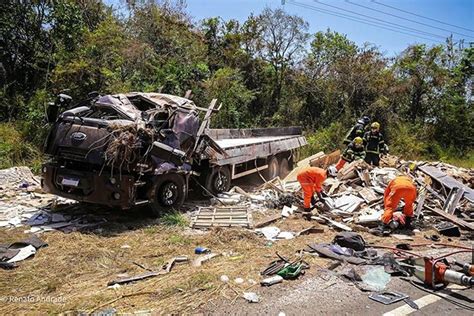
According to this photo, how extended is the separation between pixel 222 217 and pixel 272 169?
453cm

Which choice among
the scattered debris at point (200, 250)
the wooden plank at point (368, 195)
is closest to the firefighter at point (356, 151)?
the wooden plank at point (368, 195)

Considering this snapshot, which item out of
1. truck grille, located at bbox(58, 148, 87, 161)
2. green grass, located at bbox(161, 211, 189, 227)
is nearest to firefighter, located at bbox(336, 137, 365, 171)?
green grass, located at bbox(161, 211, 189, 227)

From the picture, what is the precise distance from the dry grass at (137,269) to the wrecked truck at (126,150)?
751 millimetres

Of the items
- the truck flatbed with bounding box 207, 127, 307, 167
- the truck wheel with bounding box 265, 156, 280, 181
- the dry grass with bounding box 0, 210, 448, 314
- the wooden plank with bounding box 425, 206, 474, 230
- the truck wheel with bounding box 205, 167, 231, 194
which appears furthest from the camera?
the truck wheel with bounding box 265, 156, 280, 181

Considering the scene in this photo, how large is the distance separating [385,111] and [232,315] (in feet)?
59.9

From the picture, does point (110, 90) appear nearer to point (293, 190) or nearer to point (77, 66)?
point (77, 66)

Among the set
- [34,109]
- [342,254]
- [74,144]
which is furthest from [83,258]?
[34,109]

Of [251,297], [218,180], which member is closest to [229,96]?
[218,180]

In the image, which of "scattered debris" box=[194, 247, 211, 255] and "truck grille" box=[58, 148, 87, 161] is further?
"truck grille" box=[58, 148, 87, 161]

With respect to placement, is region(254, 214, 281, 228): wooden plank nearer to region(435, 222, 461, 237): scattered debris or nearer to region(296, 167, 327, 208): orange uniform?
region(296, 167, 327, 208): orange uniform

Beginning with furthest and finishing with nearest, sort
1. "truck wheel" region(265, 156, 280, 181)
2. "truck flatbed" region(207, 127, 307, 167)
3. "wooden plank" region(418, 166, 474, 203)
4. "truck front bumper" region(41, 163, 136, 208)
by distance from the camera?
"truck wheel" region(265, 156, 280, 181), "truck flatbed" region(207, 127, 307, 167), "wooden plank" region(418, 166, 474, 203), "truck front bumper" region(41, 163, 136, 208)

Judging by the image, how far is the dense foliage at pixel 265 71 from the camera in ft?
49.0

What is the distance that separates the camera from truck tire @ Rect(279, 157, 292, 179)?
12805 mm

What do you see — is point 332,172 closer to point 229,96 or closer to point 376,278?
point 376,278
